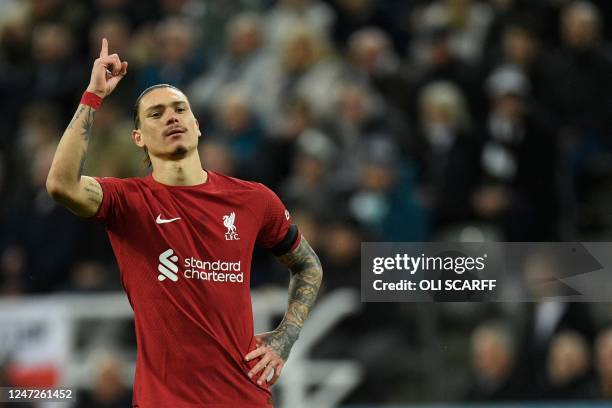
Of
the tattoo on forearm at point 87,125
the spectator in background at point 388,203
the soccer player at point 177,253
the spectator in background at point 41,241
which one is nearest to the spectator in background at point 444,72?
the spectator in background at point 388,203

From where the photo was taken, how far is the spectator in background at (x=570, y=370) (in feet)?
20.5

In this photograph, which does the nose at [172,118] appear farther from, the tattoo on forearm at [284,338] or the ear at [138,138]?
the tattoo on forearm at [284,338]

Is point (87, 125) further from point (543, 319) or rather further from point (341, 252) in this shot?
point (543, 319)

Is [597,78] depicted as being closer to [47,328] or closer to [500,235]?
[500,235]

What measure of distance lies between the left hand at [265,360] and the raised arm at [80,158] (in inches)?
30.6

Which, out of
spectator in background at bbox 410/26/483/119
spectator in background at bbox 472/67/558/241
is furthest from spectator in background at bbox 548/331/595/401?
spectator in background at bbox 410/26/483/119

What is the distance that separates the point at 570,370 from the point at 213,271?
113 inches

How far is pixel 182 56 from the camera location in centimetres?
850

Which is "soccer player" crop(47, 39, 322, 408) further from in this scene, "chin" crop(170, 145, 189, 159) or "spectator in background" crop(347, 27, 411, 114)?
"spectator in background" crop(347, 27, 411, 114)

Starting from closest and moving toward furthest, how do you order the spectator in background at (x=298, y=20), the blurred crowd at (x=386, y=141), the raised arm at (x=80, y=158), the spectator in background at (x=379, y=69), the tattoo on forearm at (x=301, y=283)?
1. the raised arm at (x=80, y=158)
2. the tattoo on forearm at (x=301, y=283)
3. the blurred crowd at (x=386, y=141)
4. the spectator in background at (x=379, y=69)
5. the spectator in background at (x=298, y=20)

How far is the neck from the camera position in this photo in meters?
4.24

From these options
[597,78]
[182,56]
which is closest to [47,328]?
[182,56]

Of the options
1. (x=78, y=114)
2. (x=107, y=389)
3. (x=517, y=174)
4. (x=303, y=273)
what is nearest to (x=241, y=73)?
(x=517, y=174)

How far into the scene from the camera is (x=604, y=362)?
621cm
